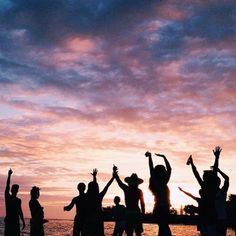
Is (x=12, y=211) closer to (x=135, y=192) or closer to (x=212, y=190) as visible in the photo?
(x=135, y=192)

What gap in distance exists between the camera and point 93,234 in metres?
11.6

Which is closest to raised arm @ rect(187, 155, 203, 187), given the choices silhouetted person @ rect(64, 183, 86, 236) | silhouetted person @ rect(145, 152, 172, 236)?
silhouetted person @ rect(145, 152, 172, 236)

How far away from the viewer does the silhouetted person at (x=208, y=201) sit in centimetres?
854

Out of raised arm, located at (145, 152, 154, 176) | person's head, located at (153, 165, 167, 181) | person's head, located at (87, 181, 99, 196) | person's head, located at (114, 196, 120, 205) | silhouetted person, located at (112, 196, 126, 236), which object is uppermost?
raised arm, located at (145, 152, 154, 176)

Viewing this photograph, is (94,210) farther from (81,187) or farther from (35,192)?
(35,192)

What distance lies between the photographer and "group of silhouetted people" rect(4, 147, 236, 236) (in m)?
8.60

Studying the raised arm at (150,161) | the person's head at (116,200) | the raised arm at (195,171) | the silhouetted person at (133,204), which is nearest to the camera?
the raised arm at (195,171)

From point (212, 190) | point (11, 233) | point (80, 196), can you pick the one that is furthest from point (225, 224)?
point (11, 233)

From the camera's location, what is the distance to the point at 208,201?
8570 millimetres

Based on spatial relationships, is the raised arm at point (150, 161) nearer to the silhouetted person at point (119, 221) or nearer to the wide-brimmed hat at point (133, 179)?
the wide-brimmed hat at point (133, 179)

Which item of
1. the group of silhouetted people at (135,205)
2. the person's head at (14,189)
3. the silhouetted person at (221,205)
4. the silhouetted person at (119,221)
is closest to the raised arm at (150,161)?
the group of silhouetted people at (135,205)

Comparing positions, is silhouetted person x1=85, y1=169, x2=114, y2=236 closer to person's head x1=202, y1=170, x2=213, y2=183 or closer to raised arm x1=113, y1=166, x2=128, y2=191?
raised arm x1=113, y1=166, x2=128, y2=191

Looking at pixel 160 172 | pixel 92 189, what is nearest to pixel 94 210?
pixel 92 189

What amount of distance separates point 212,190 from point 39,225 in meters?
6.01
